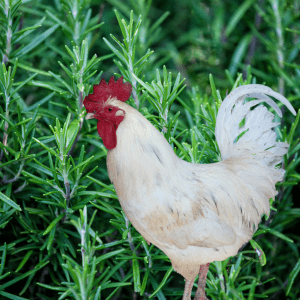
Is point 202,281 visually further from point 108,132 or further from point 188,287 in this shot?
point 108,132

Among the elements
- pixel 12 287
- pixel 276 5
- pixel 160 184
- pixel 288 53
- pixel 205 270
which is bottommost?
pixel 12 287

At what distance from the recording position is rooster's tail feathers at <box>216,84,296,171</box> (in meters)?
0.76

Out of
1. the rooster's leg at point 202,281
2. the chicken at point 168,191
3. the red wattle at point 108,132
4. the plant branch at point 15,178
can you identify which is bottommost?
the rooster's leg at point 202,281

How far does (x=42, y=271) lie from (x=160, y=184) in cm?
48

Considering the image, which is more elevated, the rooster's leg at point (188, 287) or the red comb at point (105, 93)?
the red comb at point (105, 93)

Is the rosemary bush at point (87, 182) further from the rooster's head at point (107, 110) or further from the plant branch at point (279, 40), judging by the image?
the rooster's head at point (107, 110)

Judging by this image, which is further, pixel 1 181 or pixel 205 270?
pixel 1 181

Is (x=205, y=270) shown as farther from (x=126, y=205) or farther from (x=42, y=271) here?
(x=42, y=271)

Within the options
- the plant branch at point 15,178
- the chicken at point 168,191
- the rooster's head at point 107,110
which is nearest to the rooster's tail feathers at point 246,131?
the chicken at point 168,191

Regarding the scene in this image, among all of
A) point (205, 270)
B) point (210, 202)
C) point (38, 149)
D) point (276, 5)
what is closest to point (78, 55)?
point (38, 149)

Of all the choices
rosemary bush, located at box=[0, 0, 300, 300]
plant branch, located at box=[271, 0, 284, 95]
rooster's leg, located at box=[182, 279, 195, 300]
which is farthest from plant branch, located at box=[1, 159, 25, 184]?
plant branch, located at box=[271, 0, 284, 95]

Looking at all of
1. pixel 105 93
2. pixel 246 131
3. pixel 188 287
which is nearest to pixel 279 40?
pixel 246 131

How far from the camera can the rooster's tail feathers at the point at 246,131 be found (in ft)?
2.50

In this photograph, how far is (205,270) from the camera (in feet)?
2.49
